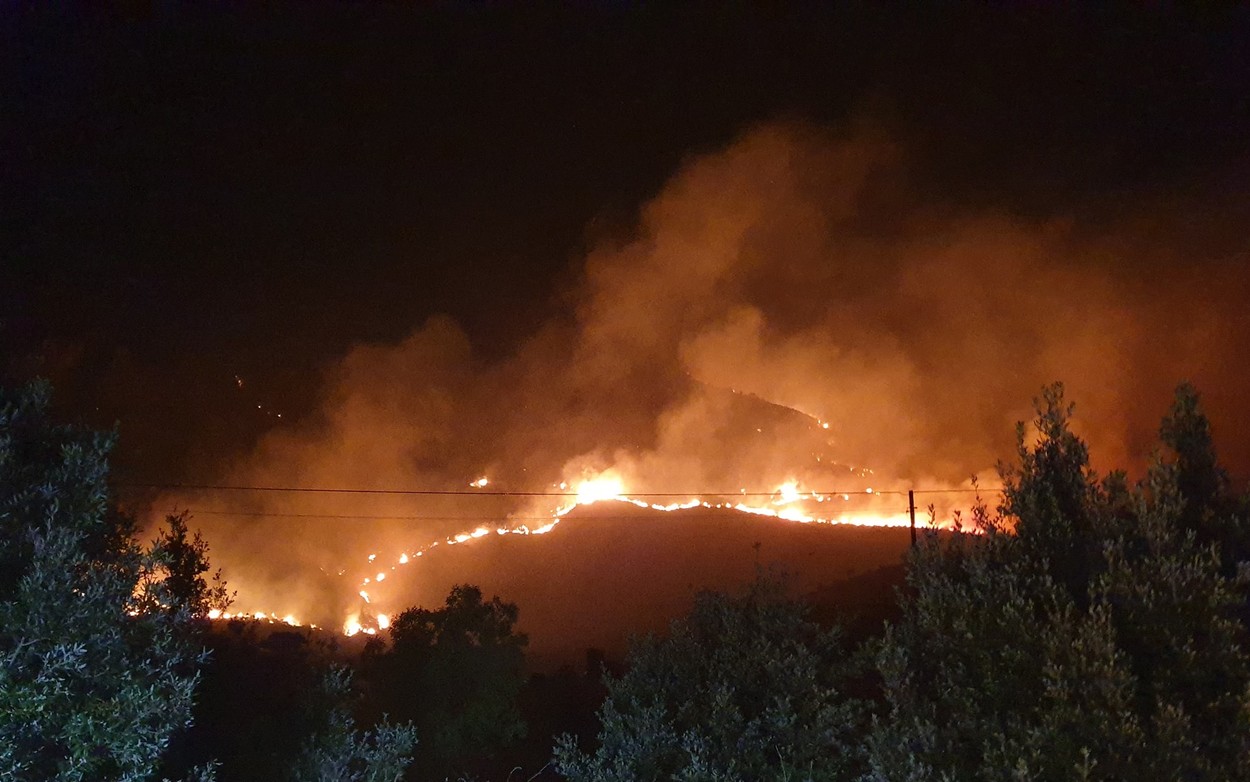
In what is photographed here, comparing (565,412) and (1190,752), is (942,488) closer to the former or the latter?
(565,412)

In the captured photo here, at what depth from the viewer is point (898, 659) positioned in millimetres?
5699

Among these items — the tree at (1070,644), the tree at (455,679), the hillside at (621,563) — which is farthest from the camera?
the hillside at (621,563)

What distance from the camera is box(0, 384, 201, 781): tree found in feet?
17.5

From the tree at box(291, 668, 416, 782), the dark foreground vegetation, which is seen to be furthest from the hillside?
the dark foreground vegetation

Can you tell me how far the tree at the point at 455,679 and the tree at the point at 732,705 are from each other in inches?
Result: 602

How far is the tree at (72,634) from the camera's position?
17.5 ft

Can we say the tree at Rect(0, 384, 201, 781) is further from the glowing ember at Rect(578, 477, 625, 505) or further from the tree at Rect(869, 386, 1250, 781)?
the glowing ember at Rect(578, 477, 625, 505)

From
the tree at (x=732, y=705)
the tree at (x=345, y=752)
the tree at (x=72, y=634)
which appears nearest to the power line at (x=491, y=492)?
the tree at (x=732, y=705)

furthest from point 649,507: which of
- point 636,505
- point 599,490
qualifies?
point 599,490

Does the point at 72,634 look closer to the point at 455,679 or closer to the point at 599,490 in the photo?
the point at 455,679

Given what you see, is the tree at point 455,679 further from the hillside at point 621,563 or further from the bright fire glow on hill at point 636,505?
the bright fire glow on hill at point 636,505

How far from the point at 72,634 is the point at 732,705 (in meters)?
5.50

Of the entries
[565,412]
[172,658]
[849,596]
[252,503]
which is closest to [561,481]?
[565,412]

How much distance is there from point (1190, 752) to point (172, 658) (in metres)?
6.75
